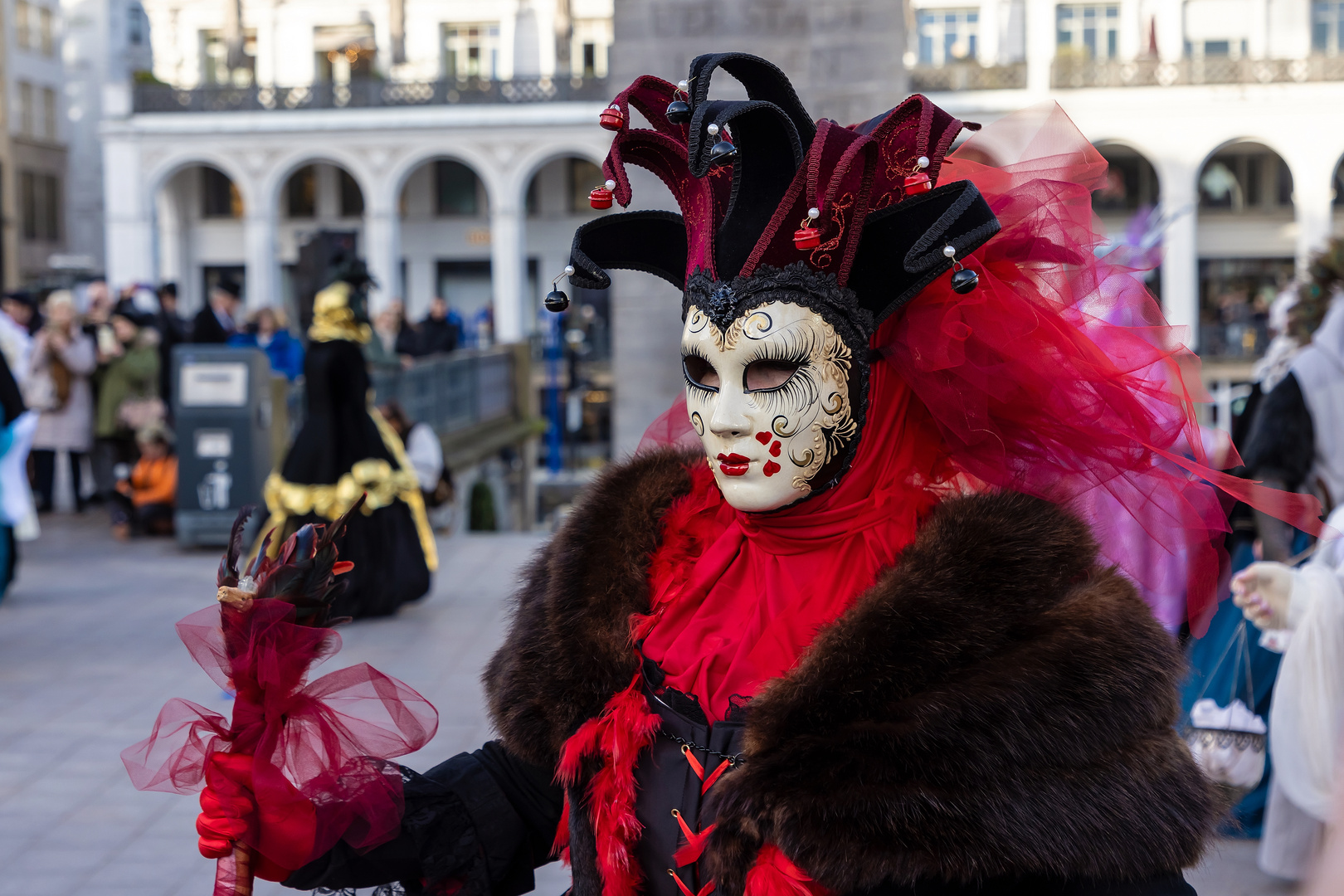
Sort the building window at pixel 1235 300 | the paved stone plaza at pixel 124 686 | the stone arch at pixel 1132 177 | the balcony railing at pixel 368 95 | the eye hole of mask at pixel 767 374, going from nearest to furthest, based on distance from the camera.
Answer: the eye hole of mask at pixel 767 374 < the paved stone plaza at pixel 124 686 < the building window at pixel 1235 300 < the balcony railing at pixel 368 95 < the stone arch at pixel 1132 177

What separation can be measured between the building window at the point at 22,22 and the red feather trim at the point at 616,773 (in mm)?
44183

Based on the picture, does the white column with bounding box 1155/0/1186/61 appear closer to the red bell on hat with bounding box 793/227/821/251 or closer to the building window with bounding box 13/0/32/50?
the building window with bounding box 13/0/32/50

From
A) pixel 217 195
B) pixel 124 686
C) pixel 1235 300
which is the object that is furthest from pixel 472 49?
pixel 124 686

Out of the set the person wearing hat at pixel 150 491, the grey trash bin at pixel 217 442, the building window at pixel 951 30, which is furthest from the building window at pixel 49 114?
the grey trash bin at pixel 217 442

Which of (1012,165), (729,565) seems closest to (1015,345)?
(1012,165)

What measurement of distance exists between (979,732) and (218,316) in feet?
37.7

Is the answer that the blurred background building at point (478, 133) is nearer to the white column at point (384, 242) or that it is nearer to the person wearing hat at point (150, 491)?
the white column at point (384, 242)

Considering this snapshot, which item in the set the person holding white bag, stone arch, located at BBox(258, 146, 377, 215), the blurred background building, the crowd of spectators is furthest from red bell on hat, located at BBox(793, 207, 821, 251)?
stone arch, located at BBox(258, 146, 377, 215)

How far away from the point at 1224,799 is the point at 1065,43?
34.6 meters

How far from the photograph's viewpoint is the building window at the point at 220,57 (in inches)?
1400

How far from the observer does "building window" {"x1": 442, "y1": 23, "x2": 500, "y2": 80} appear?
36.7 meters

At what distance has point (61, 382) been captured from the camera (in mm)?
11445

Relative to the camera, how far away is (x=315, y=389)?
759cm

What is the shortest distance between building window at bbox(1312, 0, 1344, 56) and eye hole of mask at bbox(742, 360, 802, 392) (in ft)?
119
